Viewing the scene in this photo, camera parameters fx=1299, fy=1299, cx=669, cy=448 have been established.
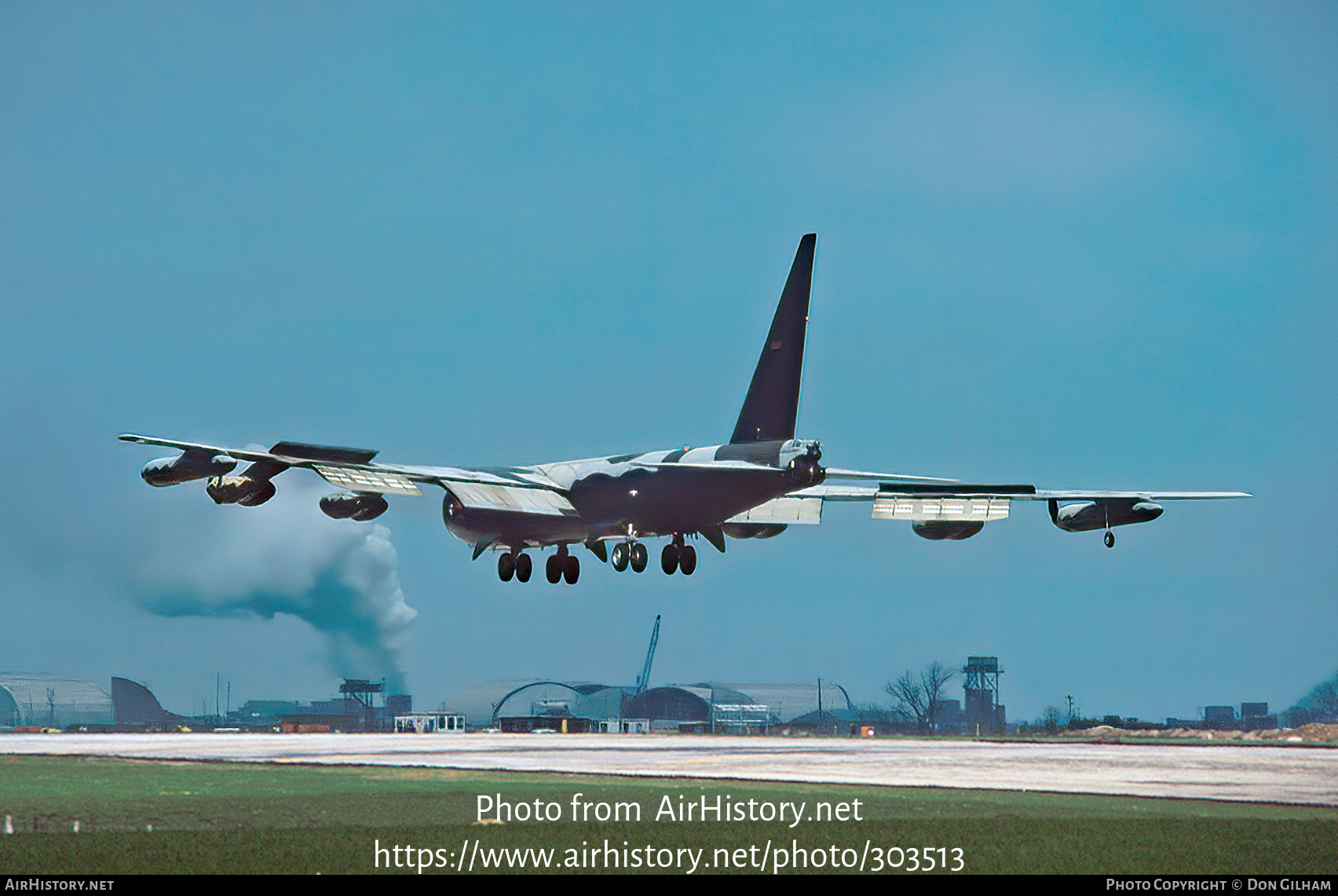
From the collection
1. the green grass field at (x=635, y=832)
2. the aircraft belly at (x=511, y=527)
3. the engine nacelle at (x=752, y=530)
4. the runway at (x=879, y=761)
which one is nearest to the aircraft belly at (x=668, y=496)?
the aircraft belly at (x=511, y=527)

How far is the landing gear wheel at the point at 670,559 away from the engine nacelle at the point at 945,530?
9.84m

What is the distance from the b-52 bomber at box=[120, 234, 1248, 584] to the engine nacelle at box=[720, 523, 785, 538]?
7cm

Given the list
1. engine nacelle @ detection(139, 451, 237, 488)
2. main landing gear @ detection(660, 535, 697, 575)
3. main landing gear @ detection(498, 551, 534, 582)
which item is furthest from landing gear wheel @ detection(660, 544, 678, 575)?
engine nacelle @ detection(139, 451, 237, 488)

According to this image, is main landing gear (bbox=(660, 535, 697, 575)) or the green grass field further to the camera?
main landing gear (bbox=(660, 535, 697, 575))

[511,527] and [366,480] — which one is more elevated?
[366,480]

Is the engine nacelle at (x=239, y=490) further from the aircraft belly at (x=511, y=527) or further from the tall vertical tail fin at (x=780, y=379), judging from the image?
the tall vertical tail fin at (x=780, y=379)

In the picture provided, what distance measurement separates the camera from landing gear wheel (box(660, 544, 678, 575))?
52.2m

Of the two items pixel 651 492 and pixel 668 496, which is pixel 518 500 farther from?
pixel 668 496

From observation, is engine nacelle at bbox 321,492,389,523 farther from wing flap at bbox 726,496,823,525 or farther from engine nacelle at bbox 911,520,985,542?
engine nacelle at bbox 911,520,985,542

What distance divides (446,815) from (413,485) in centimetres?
1605

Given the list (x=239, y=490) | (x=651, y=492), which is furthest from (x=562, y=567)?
(x=239, y=490)

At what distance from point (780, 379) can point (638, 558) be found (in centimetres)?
892

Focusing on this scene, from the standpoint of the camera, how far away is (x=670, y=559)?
172ft
